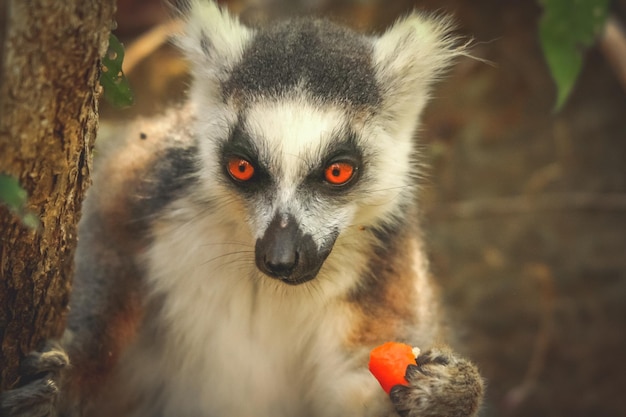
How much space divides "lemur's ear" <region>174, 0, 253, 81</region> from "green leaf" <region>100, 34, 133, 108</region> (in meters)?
0.77

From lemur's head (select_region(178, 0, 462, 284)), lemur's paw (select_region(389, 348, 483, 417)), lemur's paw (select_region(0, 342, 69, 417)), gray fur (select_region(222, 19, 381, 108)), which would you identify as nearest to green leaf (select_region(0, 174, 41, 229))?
lemur's paw (select_region(0, 342, 69, 417))

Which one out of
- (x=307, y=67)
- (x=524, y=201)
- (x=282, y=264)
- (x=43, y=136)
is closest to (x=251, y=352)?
(x=282, y=264)

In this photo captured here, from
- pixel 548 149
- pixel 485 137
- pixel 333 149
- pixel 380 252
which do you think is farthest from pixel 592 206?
pixel 333 149

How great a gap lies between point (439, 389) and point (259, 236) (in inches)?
45.9

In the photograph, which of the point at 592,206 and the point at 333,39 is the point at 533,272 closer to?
the point at 592,206

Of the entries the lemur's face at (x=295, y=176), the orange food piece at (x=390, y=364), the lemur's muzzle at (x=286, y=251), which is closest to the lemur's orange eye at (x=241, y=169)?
the lemur's face at (x=295, y=176)

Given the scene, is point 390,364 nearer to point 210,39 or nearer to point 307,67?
point 307,67

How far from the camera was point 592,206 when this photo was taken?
7996 millimetres

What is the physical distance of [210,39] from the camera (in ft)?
14.0

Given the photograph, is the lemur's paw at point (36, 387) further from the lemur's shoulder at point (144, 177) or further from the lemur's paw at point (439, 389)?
the lemur's paw at point (439, 389)

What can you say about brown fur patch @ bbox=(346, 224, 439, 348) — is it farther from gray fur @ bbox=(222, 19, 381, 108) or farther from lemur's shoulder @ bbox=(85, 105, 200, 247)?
lemur's shoulder @ bbox=(85, 105, 200, 247)

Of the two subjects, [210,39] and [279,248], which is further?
[210,39]

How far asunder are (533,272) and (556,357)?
0.88 metres

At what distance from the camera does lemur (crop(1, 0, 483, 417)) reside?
391 cm
